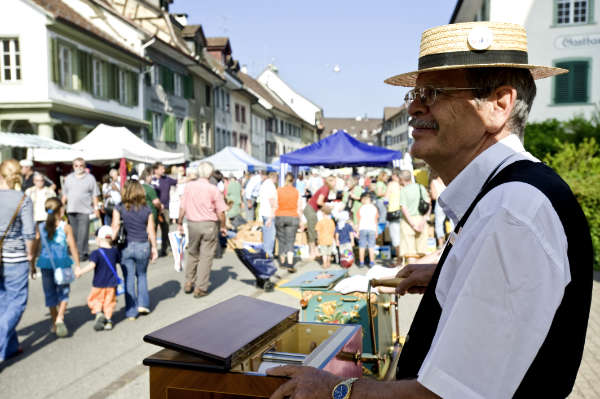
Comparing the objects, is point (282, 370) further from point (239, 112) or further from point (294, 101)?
point (294, 101)

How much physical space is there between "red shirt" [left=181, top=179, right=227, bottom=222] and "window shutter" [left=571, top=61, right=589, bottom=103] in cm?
2207

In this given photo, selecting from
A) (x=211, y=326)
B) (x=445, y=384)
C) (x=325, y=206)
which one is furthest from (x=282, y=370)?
(x=325, y=206)

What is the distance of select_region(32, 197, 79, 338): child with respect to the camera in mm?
6277

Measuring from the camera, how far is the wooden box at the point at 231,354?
1.60 meters

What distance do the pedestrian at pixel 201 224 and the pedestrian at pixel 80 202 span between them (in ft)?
13.1

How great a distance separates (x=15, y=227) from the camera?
5516 mm

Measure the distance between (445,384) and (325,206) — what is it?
9972 mm

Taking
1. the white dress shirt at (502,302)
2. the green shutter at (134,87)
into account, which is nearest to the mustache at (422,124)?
the white dress shirt at (502,302)

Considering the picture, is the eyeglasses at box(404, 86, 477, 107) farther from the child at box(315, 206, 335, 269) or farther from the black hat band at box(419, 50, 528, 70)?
the child at box(315, 206, 335, 269)

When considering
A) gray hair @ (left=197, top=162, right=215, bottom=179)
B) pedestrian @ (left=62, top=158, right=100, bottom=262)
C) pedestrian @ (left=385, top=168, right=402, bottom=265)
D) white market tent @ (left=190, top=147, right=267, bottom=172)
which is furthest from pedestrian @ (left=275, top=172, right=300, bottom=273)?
white market tent @ (left=190, top=147, right=267, bottom=172)

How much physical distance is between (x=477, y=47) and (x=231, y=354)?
1.15m

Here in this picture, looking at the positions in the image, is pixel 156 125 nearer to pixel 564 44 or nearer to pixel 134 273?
pixel 564 44

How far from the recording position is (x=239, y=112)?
45406 millimetres

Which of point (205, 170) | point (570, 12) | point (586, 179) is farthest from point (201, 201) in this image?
point (570, 12)
